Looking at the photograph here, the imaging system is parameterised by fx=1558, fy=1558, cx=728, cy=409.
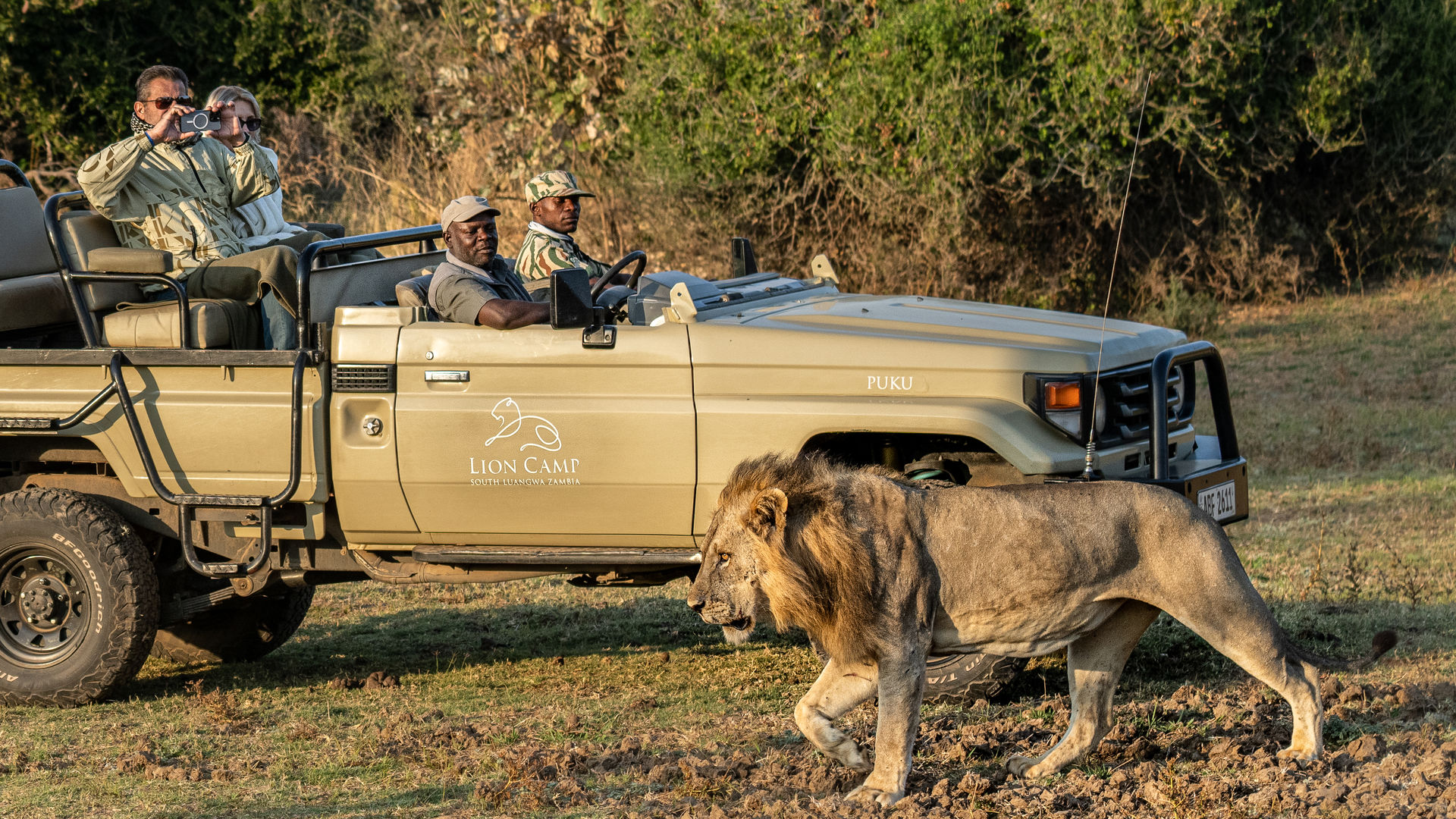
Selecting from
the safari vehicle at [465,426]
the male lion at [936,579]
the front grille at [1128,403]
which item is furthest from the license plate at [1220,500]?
the male lion at [936,579]

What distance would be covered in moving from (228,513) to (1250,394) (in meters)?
8.60

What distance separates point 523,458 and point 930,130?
8107 millimetres

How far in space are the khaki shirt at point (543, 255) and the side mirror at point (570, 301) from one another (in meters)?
1.08

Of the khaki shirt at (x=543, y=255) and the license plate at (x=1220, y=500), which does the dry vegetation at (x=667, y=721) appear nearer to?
the license plate at (x=1220, y=500)

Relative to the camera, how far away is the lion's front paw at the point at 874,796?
436 centimetres

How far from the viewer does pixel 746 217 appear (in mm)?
14211

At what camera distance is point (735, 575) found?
14.2ft

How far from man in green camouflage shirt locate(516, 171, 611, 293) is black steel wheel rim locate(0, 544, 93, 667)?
7.01ft

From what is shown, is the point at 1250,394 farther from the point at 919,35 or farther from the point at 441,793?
the point at 441,793

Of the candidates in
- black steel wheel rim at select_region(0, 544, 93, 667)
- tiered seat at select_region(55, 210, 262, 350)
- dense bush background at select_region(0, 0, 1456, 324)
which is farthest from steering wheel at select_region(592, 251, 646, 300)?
dense bush background at select_region(0, 0, 1456, 324)

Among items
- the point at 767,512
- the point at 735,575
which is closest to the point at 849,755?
the point at 735,575

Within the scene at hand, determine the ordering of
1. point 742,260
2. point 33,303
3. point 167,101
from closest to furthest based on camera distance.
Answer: point 33,303, point 167,101, point 742,260

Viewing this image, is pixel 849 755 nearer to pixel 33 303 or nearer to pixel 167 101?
pixel 33 303

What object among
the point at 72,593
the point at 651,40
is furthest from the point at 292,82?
the point at 72,593
